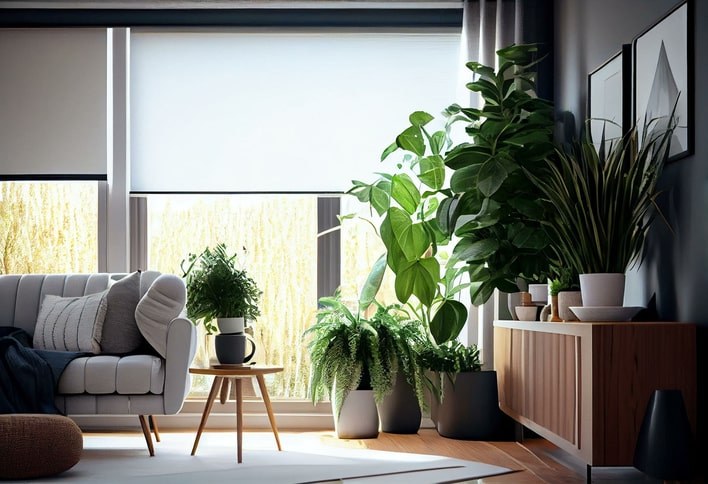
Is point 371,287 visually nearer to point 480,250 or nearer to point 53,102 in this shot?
point 480,250

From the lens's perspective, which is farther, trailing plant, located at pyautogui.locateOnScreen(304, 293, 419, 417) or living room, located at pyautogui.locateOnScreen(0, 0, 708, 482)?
living room, located at pyautogui.locateOnScreen(0, 0, 708, 482)

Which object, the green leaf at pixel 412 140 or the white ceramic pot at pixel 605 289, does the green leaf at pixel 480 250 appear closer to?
the green leaf at pixel 412 140

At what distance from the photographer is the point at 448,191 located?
481cm

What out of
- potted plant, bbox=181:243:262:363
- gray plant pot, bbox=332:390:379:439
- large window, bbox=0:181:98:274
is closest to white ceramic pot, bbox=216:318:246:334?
potted plant, bbox=181:243:262:363

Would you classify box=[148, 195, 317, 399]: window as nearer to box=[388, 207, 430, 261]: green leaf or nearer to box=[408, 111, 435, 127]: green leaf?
box=[388, 207, 430, 261]: green leaf

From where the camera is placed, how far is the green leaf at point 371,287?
5.11 metres

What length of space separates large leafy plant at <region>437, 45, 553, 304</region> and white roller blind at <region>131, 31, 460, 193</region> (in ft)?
2.91

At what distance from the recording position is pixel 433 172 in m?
5.01

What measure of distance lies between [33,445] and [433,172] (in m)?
2.54

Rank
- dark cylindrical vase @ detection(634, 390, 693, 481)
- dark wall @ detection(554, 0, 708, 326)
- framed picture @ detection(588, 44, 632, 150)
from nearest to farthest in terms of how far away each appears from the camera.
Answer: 1. dark cylindrical vase @ detection(634, 390, 693, 481)
2. dark wall @ detection(554, 0, 708, 326)
3. framed picture @ detection(588, 44, 632, 150)

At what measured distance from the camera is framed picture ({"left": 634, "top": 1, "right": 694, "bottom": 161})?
133 inches

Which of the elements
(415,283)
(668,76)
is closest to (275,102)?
(415,283)

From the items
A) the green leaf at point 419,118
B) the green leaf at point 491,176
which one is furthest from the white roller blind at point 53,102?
the green leaf at point 491,176

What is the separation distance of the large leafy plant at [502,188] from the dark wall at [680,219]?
19.1 inches
